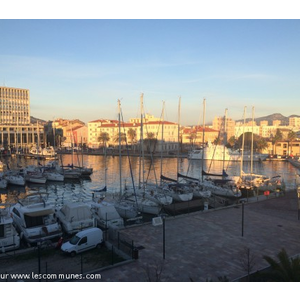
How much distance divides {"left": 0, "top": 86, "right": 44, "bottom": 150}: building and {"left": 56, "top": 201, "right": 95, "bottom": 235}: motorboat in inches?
3449

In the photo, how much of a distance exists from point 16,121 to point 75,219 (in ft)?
342

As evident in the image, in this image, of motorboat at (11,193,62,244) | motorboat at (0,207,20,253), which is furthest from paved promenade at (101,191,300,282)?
motorboat at (0,207,20,253)

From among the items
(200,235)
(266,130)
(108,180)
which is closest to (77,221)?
(200,235)

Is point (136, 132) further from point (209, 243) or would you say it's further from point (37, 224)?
point (209, 243)

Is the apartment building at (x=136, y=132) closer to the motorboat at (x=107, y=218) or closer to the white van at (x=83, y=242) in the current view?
the motorboat at (x=107, y=218)

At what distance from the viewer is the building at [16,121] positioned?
9900cm

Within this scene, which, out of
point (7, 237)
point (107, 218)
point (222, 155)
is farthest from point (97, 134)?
point (7, 237)

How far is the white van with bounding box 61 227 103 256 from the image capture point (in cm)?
1132

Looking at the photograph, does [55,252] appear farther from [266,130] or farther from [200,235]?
[266,130]

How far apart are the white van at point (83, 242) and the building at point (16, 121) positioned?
9134cm

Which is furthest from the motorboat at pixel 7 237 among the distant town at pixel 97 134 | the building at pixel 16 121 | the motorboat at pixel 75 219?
the building at pixel 16 121

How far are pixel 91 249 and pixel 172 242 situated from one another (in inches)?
130

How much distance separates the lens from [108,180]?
40656 millimetres

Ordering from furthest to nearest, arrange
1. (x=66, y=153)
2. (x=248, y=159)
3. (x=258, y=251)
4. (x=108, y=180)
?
(x=66, y=153), (x=248, y=159), (x=108, y=180), (x=258, y=251)
